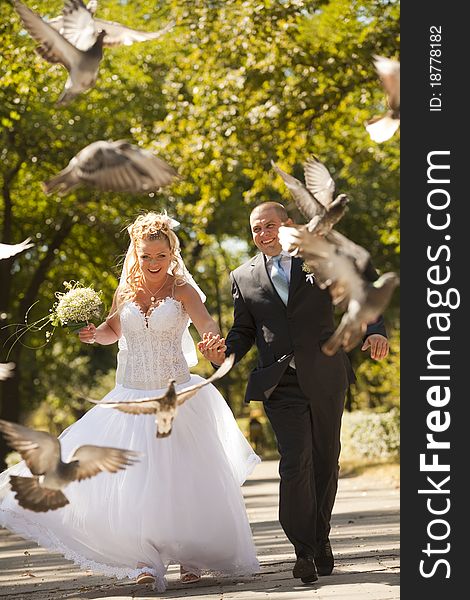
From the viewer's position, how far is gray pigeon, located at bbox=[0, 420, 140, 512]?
6.93m

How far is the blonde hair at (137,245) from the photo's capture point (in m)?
8.75

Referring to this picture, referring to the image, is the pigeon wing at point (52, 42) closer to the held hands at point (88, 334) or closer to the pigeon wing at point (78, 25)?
the pigeon wing at point (78, 25)

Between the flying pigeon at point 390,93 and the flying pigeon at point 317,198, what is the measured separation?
0.41m

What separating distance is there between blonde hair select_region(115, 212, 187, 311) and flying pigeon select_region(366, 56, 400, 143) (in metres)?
2.05

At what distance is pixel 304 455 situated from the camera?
8.52 m

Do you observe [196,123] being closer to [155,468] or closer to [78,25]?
[155,468]

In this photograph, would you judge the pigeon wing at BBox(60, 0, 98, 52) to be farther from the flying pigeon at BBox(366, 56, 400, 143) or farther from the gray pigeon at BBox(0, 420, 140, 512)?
the gray pigeon at BBox(0, 420, 140, 512)

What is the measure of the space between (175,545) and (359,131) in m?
23.4

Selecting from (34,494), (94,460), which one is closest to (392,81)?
(94,460)

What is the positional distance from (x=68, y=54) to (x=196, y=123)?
551 inches

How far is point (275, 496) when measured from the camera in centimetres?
1908

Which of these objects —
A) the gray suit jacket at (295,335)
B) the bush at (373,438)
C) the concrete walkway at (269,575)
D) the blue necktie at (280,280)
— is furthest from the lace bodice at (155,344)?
the bush at (373,438)

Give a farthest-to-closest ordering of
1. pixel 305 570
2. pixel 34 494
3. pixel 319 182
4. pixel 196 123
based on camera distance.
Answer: pixel 196 123
pixel 305 570
pixel 319 182
pixel 34 494

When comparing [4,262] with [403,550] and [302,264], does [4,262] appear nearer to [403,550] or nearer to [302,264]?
[302,264]
